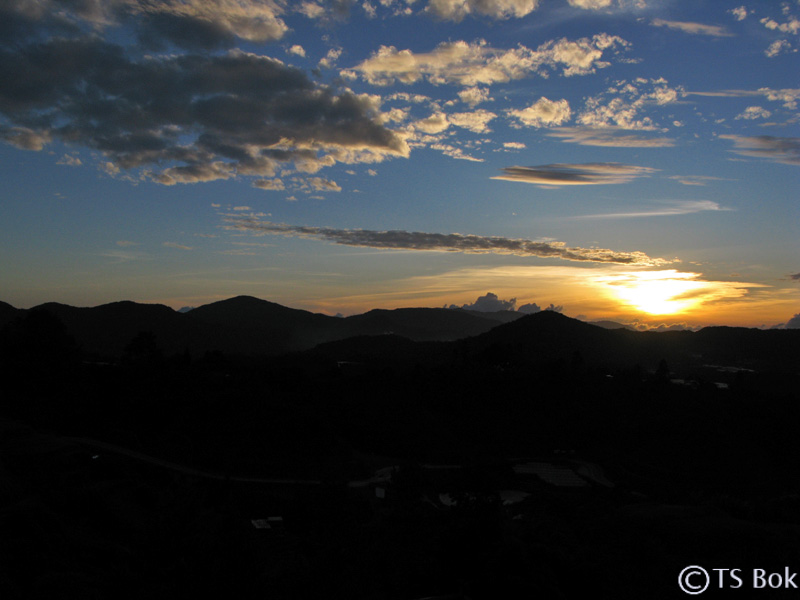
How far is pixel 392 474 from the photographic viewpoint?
3222 cm

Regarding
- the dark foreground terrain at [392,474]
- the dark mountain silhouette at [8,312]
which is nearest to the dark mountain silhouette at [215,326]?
the dark mountain silhouette at [8,312]

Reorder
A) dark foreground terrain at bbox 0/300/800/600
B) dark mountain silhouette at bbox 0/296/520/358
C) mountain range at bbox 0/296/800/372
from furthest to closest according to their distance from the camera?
1. dark mountain silhouette at bbox 0/296/520/358
2. mountain range at bbox 0/296/800/372
3. dark foreground terrain at bbox 0/300/800/600

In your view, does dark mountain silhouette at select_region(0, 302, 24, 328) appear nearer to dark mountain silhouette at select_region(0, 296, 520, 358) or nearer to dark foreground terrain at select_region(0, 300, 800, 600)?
dark mountain silhouette at select_region(0, 296, 520, 358)

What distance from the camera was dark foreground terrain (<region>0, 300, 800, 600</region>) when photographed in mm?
10398

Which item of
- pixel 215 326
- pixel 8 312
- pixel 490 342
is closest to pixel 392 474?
pixel 490 342

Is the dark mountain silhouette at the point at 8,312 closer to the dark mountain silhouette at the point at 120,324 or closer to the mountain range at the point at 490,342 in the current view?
the mountain range at the point at 490,342

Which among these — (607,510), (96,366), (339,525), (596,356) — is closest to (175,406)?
(96,366)

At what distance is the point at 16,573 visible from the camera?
36.4 ft

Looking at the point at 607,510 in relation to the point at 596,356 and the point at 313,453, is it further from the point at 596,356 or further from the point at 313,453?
the point at 596,356

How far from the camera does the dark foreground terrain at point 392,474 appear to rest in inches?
409

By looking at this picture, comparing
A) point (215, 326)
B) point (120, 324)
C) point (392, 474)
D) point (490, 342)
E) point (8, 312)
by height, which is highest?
point (8, 312)

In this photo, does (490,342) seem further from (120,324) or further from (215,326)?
(120,324)

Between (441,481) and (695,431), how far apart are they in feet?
90.5

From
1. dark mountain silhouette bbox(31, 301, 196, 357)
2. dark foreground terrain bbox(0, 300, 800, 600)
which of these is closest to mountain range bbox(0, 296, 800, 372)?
dark mountain silhouette bbox(31, 301, 196, 357)
